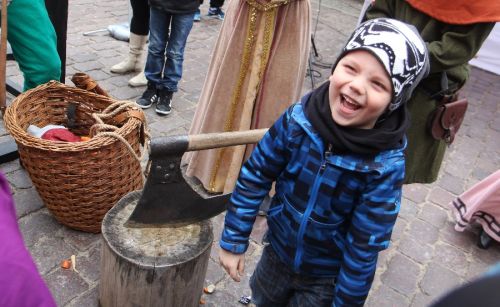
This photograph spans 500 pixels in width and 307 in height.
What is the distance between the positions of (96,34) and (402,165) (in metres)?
4.95

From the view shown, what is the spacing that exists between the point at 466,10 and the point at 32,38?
2.24m

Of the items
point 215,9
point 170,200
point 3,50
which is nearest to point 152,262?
point 170,200

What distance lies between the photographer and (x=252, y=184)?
162 cm

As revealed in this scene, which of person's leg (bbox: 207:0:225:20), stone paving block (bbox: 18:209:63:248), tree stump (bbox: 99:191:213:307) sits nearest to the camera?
tree stump (bbox: 99:191:213:307)

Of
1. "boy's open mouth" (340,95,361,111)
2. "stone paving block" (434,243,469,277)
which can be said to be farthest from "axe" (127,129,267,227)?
"stone paving block" (434,243,469,277)

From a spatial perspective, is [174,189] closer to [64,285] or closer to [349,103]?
[349,103]

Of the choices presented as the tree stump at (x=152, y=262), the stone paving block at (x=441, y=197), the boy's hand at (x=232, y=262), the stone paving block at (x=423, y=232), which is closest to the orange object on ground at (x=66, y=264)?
the tree stump at (x=152, y=262)

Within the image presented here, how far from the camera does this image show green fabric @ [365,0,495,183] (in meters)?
2.03

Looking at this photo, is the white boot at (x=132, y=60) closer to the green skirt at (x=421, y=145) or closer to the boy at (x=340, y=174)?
the green skirt at (x=421, y=145)

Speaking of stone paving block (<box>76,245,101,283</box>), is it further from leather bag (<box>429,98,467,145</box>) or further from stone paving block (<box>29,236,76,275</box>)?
leather bag (<box>429,98,467,145</box>)

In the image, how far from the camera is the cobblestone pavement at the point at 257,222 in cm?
256

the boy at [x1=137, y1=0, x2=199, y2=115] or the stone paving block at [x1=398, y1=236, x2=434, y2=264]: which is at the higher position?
the boy at [x1=137, y1=0, x2=199, y2=115]

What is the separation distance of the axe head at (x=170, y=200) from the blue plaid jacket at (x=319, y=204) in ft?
0.84

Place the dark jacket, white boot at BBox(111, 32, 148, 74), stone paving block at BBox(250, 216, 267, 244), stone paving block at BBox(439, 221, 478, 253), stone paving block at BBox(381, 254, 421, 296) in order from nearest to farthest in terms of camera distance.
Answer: stone paving block at BBox(381, 254, 421, 296)
stone paving block at BBox(250, 216, 267, 244)
stone paving block at BBox(439, 221, 478, 253)
the dark jacket
white boot at BBox(111, 32, 148, 74)
